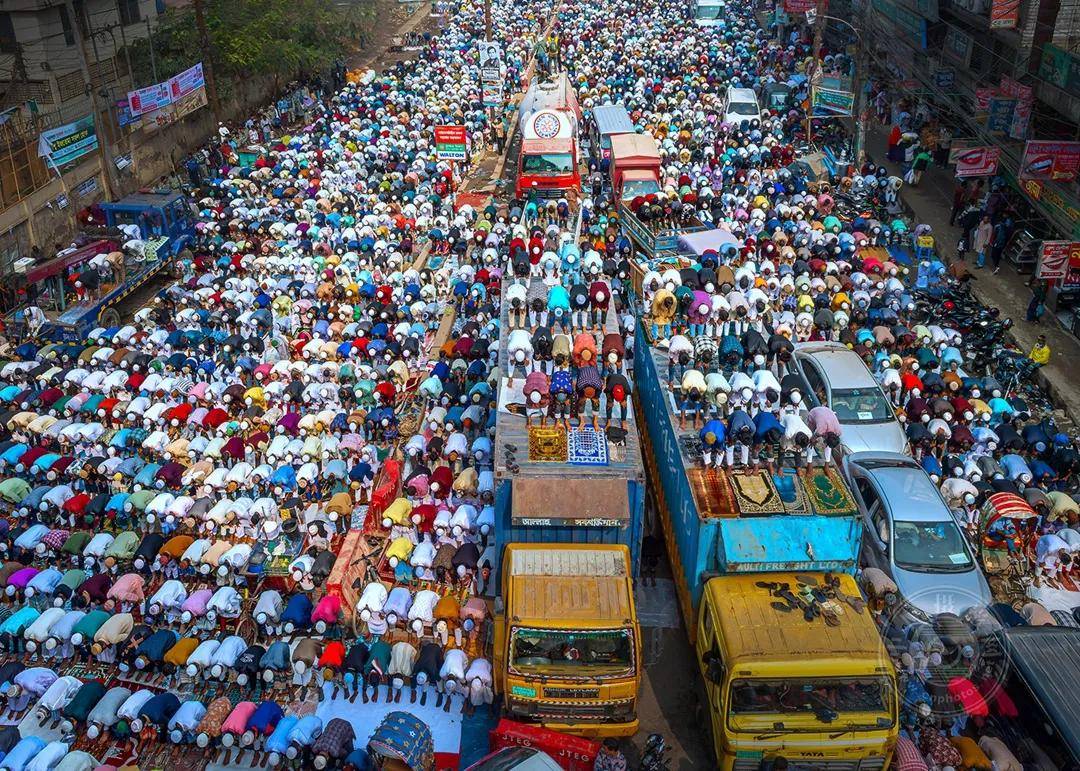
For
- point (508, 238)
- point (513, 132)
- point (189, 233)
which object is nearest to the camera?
point (508, 238)

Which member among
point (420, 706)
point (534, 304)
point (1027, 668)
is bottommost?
point (420, 706)

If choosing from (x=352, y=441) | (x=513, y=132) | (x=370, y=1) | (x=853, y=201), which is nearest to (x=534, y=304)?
(x=352, y=441)

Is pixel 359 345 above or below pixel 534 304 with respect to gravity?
below

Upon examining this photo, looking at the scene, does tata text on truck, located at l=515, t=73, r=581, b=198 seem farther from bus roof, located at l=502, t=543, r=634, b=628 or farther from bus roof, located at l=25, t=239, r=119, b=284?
bus roof, located at l=502, t=543, r=634, b=628

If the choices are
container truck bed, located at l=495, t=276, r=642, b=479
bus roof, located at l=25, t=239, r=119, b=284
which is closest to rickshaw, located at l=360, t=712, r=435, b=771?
container truck bed, located at l=495, t=276, r=642, b=479

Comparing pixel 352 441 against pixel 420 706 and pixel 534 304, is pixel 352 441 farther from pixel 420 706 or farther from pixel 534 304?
pixel 420 706
